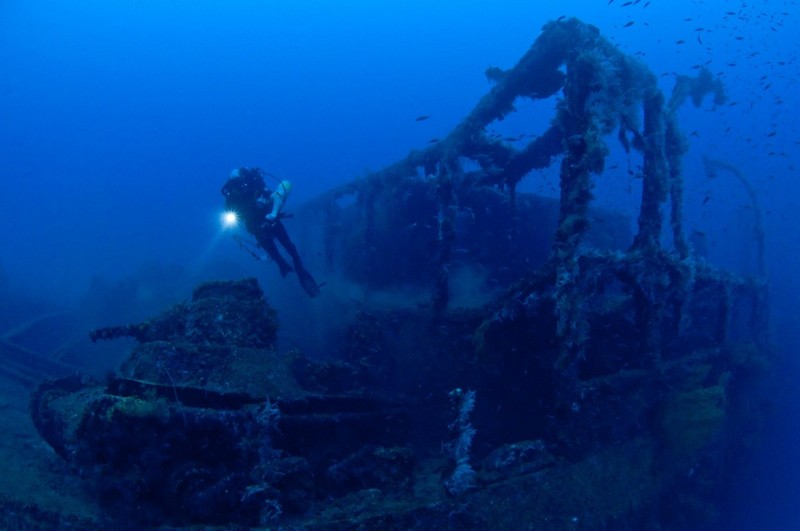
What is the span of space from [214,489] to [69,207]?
509 ft

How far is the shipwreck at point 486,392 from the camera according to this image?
171 inches

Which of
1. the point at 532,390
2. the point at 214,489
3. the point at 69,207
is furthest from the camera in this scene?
the point at 69,207

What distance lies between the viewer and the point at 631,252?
6.43 metres

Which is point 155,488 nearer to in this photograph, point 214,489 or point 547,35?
point 214,489

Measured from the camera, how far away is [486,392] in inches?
287

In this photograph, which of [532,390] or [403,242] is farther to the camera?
[403,242]

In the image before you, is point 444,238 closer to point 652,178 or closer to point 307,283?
point 652,178

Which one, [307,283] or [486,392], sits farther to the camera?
[307,283]

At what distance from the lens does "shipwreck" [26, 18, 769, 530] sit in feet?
14.3

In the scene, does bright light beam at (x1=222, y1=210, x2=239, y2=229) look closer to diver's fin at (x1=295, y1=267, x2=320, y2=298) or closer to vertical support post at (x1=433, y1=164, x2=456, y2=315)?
diver's fin at (x1=295, y1=267, x2=320, y2=298)

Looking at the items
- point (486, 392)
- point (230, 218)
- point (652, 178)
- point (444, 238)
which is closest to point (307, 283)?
point (230, 218)

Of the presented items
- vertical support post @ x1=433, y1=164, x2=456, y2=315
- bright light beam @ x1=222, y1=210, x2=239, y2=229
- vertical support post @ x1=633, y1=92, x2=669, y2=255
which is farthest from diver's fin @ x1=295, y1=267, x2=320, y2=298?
vertical support post @ x1=633, y1=92, x2=669, y2=255

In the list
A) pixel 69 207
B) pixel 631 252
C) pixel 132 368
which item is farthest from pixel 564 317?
pixel 69 207

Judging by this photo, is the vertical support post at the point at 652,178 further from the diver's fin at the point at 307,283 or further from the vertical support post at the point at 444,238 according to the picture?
the diver's fin at the point at 307,283
